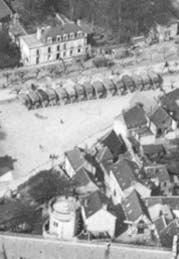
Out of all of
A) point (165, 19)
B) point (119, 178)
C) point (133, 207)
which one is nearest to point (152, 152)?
point (119, 178)

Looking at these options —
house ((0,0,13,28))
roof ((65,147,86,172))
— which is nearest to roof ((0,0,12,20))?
house ((0,0,13,28))

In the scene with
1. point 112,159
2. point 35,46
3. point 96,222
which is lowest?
point 96,222

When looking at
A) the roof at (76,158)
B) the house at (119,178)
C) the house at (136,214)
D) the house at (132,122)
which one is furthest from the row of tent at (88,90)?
the house at (136,214)

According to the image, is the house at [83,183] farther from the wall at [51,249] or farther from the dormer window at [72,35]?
the dormer window at [72,35]

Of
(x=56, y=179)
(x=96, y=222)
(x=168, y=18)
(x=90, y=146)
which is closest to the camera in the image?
(x=96, y=222)

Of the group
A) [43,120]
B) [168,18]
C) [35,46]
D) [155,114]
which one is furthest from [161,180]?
[168,18]

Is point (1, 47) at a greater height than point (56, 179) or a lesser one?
greater

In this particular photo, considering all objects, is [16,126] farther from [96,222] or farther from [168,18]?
[168,18]

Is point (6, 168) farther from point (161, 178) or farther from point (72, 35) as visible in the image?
point (72, 35)
